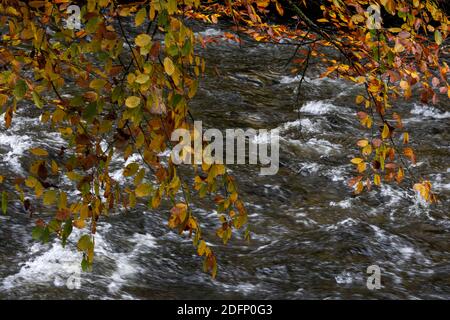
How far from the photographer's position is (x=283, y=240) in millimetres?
6164

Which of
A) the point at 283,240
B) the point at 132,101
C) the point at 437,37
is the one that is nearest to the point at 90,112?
the point at 132,101

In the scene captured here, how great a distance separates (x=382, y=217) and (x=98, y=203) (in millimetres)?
4493

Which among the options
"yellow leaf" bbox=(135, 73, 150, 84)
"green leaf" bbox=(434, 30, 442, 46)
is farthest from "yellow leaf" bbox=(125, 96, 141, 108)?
"green leaf" bbox=(434, 30, 442, 46)

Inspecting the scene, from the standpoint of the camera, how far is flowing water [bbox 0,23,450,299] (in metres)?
5.24

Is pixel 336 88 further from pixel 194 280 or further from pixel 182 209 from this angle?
pixel 182 209

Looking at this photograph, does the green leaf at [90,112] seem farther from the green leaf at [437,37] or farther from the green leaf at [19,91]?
the green leaf at [437,37]

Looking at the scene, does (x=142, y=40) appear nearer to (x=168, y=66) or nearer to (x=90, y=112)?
(x=168, y=66)

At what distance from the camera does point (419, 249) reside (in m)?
6.11

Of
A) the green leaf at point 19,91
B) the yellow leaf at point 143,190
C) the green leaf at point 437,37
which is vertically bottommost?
the yellow leaf at point 143,190

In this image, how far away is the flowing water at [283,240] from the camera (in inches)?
206

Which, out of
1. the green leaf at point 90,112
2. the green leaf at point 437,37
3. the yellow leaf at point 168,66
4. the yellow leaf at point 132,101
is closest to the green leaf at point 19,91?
the green leaf at point 90,112

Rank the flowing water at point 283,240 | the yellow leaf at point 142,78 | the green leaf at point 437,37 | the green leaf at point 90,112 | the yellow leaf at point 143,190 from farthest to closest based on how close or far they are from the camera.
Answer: the flowing water at point 283,240, the green leaf at point 437,37, the yellow leaf at point 143,190, the green leaf at point 90,112, the yellow leaf at point 142,78
